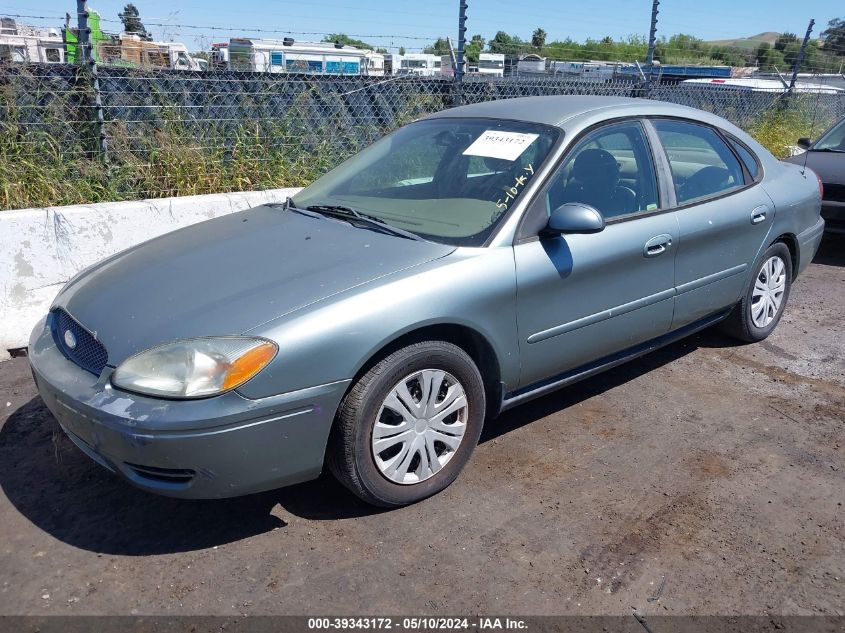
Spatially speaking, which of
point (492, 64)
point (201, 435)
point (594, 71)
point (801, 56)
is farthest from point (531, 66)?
point (201, 435)

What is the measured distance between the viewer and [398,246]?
3.22 metres

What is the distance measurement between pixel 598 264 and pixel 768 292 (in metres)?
2.01

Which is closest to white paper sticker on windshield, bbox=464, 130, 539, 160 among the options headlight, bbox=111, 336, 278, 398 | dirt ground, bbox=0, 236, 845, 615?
dirt ground, bbox=0, 236, 845, 615

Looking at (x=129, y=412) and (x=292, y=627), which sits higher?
(x=129, y=412)

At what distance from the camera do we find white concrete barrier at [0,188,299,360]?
4.82m

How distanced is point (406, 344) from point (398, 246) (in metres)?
0.47

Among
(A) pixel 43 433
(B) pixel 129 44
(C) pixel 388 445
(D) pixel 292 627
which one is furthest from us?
(B) pixel 129 44

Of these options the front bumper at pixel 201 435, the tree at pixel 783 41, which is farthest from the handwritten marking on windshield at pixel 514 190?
the tree at pixel 783 41

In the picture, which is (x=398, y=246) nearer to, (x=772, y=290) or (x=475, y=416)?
(x=475, y=416)

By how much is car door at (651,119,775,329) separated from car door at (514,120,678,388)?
16 cm

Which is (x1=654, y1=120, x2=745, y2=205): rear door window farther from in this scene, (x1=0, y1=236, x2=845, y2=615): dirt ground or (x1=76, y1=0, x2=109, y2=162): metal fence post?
(x1=76, y1=0, x2=109, y2=162): metal fence post

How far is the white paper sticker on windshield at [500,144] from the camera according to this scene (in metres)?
3.63

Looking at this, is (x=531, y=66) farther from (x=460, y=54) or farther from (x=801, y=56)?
(x=460, y=54)

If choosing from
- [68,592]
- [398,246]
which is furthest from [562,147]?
[68,592]
